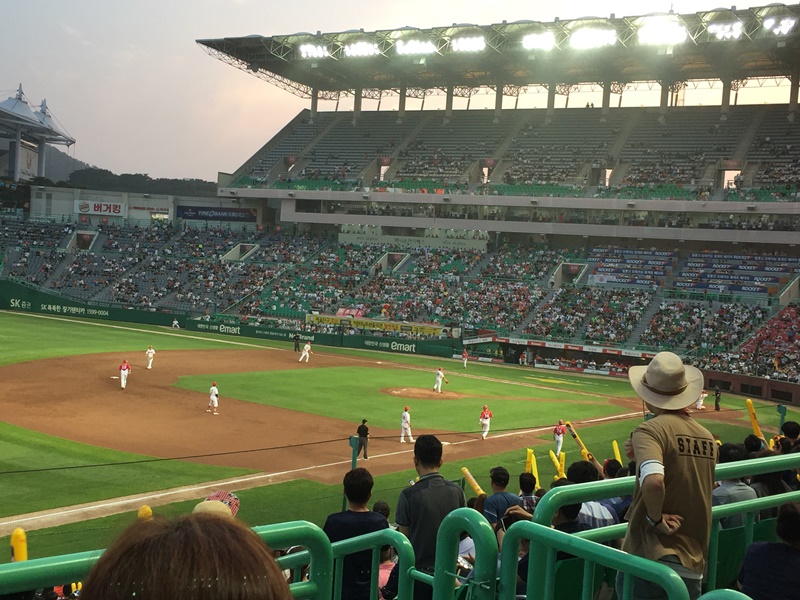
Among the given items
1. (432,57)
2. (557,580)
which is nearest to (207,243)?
(432,57)

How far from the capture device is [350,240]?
7650 cm

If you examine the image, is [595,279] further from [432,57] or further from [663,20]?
[432,57]

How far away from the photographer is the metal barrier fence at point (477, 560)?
2537 millimetres

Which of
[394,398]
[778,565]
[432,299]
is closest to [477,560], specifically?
[778,565]

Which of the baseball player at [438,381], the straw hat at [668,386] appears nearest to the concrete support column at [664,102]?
the baseball player at [438,381]

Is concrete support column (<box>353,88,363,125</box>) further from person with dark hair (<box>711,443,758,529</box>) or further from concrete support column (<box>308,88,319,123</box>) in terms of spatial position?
person with dark hair (<box>711,443,758,529</box>)

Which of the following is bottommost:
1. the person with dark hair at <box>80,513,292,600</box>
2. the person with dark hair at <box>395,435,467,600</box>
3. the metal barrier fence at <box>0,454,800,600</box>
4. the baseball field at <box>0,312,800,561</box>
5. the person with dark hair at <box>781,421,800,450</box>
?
the baseball field at <box>0,312,800,561</box>

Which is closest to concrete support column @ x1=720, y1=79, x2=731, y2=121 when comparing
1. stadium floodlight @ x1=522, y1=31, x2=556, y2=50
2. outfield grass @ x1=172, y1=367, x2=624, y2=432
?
stadium floodlight @ x1=522, y1=31, x2=556, y2=50

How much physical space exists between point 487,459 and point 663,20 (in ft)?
155

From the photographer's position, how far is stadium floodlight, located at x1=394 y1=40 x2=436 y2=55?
6862 centimetres

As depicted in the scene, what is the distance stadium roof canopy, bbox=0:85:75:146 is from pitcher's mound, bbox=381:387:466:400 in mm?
75211

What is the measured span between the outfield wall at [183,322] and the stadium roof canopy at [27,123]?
3236 centimetres

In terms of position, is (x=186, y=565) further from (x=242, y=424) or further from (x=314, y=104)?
(x=314, y=104)

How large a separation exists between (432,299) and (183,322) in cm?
2112
